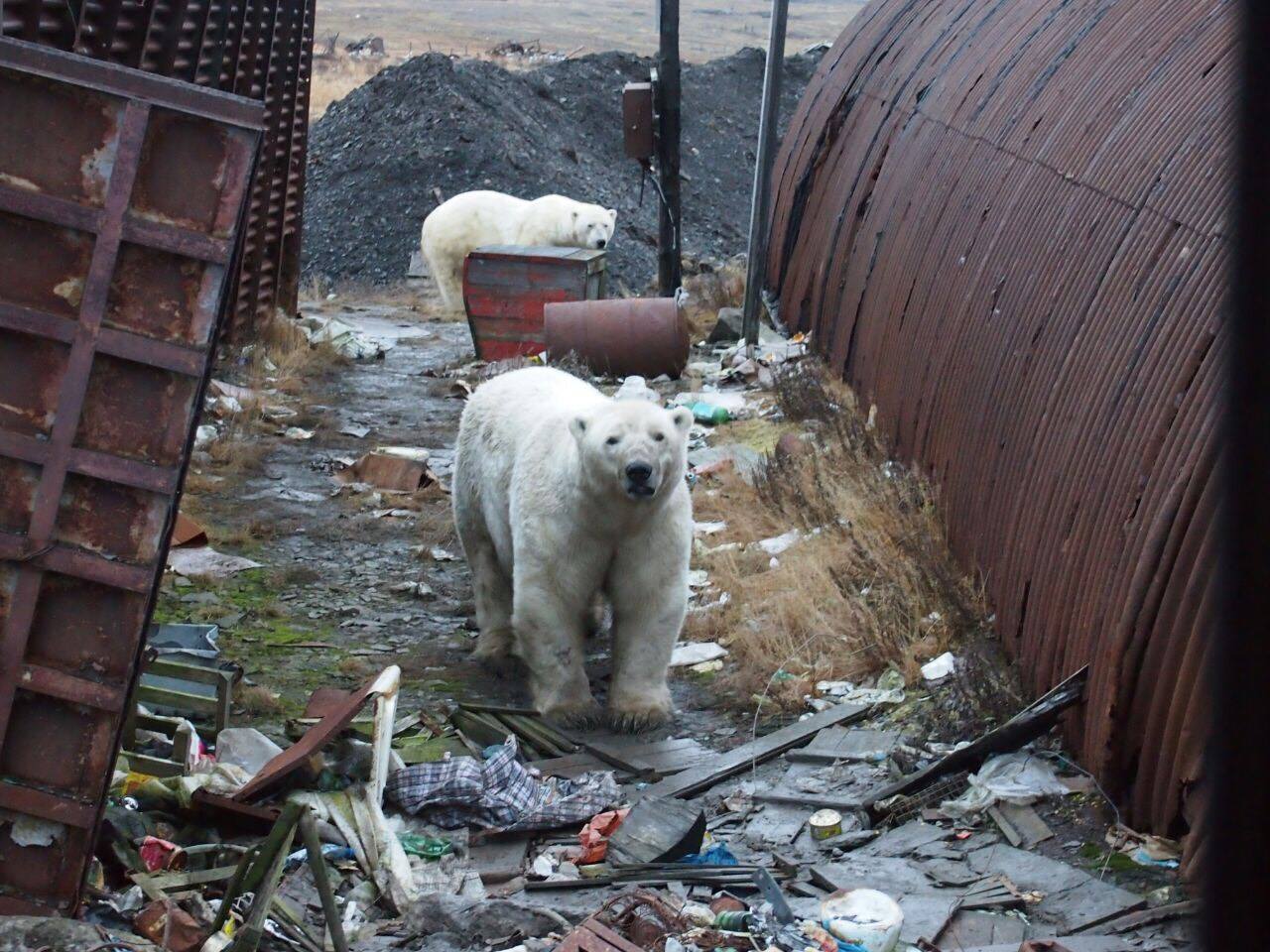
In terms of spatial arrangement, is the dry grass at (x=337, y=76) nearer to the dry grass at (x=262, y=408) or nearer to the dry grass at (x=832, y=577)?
the dry grass at (x=262, y=408)

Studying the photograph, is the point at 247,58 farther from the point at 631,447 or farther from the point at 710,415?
the point at 631,447

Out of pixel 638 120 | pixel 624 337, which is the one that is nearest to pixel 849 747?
pixel 624 337

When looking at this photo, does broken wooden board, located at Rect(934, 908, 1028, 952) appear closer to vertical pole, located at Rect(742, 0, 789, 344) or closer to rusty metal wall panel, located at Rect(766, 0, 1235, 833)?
rusty metal wall panel, located at Rect(766, 0, 1235, 833)

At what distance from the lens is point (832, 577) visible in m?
7.01

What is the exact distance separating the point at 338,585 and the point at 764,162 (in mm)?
6341

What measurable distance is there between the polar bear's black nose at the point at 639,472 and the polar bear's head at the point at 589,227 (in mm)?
10865

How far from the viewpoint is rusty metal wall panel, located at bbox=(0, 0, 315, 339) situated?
949 cm

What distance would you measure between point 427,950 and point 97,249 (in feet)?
6.85

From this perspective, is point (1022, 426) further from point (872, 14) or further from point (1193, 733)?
point (872, 14)

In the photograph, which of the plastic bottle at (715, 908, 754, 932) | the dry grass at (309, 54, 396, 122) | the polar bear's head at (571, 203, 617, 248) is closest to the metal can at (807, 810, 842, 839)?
the plastic bottle at (715, 908, 754, 932)

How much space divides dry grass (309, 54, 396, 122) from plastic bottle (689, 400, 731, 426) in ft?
85.5

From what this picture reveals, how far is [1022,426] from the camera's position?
6.07m

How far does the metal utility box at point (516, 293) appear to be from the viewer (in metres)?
13.6

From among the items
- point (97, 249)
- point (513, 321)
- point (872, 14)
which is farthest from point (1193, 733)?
point (872, 14)
